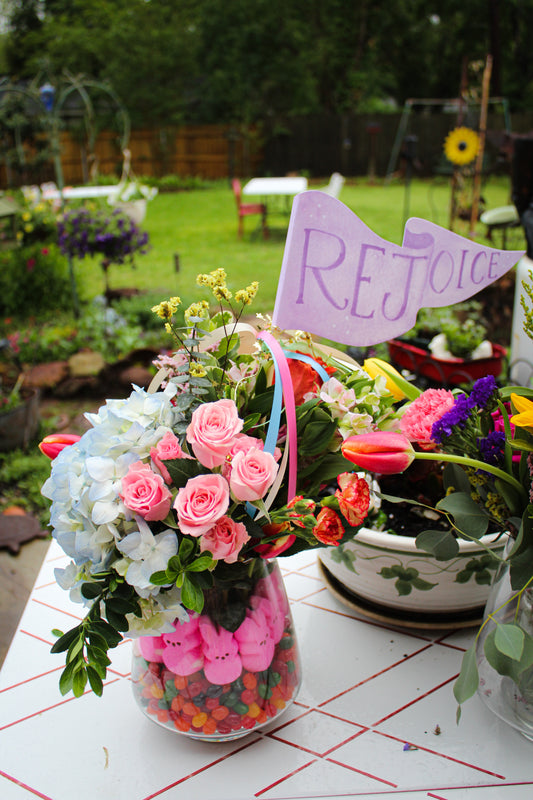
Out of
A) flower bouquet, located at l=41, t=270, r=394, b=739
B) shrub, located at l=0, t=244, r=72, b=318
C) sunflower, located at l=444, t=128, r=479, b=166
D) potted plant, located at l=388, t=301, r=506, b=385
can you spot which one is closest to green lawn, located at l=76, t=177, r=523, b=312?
shrub, located at l=0, t=244, r=72, b=318

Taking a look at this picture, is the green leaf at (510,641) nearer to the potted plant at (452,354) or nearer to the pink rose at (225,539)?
the pink rose at (225,539)

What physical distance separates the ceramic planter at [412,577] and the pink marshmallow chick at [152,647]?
0.78 ft

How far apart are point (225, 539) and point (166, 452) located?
0.09m

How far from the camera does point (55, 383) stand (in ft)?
11.9

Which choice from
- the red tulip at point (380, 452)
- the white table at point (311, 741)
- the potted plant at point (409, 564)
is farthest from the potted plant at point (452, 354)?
the red tulip at point (380, 452)

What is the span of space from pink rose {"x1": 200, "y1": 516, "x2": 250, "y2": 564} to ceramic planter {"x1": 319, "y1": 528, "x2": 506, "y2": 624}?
8.8 inches

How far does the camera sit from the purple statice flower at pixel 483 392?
60 cm

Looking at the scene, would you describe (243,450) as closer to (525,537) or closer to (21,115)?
(525,537)

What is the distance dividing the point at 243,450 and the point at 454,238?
31cm

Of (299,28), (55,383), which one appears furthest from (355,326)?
(299,28)

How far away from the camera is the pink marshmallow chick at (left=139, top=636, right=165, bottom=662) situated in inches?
24.3

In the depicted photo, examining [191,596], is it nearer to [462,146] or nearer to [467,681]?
[467,681]

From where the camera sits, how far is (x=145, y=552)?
1.77 ft

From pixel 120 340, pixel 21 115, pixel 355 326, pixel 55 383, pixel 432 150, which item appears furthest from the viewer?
pixel 432 150
